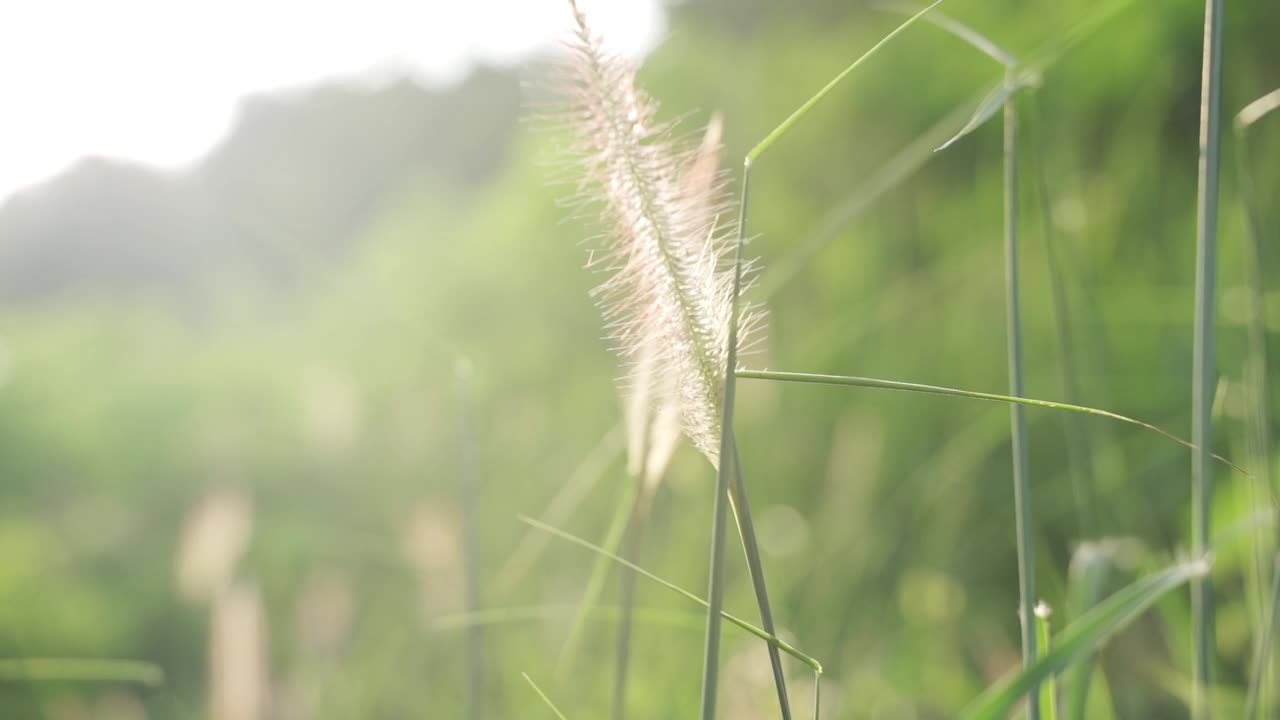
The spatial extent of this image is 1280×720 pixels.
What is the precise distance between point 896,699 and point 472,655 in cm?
50

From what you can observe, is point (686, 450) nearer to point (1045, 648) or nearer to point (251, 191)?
point (1045, 648)

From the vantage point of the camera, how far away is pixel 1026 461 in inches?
12.5

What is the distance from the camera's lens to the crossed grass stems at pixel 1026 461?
0.22 metres

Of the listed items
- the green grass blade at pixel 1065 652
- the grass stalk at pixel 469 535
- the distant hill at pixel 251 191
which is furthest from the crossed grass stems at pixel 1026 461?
the distant hill at pixel 251 191

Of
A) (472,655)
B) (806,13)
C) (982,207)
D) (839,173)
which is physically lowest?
(472,655)

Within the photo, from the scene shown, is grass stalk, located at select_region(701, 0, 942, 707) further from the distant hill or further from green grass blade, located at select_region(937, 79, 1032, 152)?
the distant hill

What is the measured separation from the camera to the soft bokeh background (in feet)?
2.77

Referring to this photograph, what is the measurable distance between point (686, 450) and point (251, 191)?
251cm

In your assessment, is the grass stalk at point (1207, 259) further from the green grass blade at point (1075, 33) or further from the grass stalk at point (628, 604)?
the grass stalk at point (628, 604)

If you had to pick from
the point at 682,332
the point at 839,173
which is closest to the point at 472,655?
the point at 682,332

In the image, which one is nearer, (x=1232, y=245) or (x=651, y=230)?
(x=651, y=230)

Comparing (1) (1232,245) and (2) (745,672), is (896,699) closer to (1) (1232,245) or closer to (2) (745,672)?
(2) (745,672)

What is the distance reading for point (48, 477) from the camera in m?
1.52

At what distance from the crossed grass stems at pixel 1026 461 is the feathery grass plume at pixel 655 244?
1cm
